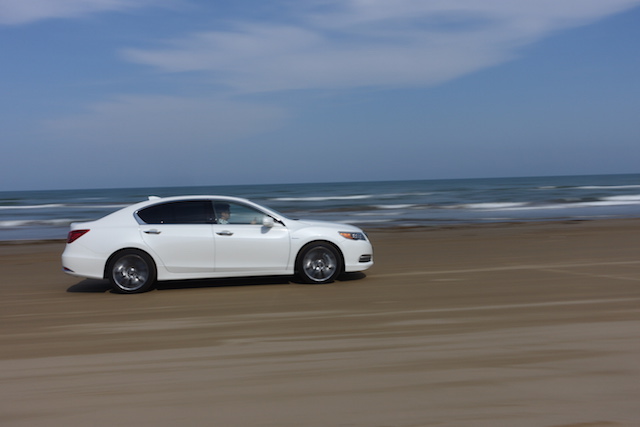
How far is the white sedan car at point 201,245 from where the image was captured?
27.8 ft

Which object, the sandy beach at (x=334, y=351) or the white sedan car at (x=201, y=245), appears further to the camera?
the white sedan car at (x=201, y=245)

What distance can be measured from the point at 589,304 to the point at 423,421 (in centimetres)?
414

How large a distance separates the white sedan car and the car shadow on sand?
0.42 meters

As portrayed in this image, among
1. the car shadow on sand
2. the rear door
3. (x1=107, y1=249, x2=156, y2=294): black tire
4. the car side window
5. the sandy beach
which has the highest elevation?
the car side window

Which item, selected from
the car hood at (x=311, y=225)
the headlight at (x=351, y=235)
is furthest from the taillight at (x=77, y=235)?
the headlight at (x=351, y=235)

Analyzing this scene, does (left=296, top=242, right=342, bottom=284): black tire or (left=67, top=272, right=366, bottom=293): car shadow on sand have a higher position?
(left=296, top=242, right=342, bottom=284): black tire

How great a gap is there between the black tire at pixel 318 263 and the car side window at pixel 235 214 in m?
0.87

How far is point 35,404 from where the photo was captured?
4125 millimetres

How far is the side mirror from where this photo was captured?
8.70 m

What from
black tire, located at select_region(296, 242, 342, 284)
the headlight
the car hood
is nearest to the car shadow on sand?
black tire, located at select_region(296, 242, 342, 284)

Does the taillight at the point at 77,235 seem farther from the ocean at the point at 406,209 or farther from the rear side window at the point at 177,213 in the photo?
the ocean at the point at 406,209

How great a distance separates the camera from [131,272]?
8.52 metres

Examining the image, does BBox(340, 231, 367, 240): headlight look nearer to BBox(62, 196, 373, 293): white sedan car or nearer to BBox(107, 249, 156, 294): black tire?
BBox(62, 196, 373, 293): white sedan car

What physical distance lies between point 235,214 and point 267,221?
21.7 inches
